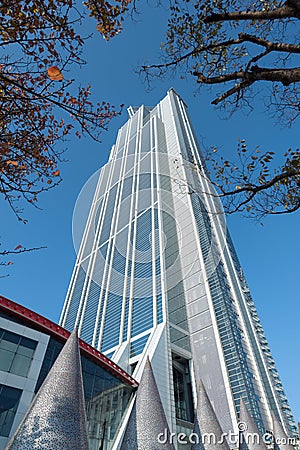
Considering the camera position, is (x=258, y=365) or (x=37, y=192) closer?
(x=37, y=192)

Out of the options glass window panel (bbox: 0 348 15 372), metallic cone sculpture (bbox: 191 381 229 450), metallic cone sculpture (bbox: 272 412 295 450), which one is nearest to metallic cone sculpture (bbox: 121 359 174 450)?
metallic cone sculpture (bbox: 191 381 229 450)

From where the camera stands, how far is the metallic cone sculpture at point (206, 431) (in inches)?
311

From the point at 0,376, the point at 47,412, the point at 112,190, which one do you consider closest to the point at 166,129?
the point at 112,190

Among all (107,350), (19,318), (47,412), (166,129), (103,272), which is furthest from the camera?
(166,129)

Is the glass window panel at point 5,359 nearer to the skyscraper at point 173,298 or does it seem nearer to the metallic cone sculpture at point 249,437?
the metallic cone sculpture at point 249,437

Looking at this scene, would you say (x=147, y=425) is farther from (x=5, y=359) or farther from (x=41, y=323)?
(x=41, y=323)

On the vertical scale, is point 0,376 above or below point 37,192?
above

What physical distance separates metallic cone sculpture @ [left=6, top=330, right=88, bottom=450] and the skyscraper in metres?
7.13

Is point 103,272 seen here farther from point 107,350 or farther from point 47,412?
point 47,412

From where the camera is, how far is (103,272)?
44.4 m

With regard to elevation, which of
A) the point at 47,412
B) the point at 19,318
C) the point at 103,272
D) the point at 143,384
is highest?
the point at 103,272

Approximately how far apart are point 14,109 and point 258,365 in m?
27.4

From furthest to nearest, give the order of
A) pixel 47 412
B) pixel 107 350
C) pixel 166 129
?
pixel 166 129 → pixel 107 350 → pixel 47 412

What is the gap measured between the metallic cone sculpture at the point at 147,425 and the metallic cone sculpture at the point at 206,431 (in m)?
1.57
